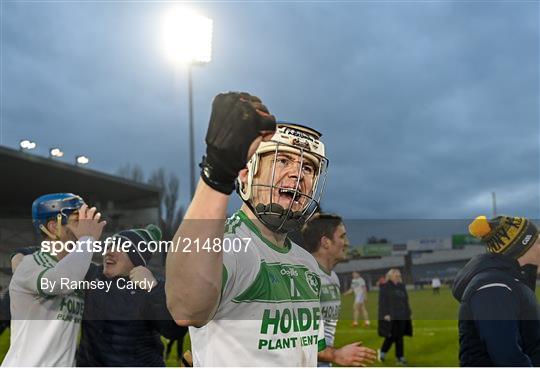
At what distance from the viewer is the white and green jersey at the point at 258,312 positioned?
6.96 feet

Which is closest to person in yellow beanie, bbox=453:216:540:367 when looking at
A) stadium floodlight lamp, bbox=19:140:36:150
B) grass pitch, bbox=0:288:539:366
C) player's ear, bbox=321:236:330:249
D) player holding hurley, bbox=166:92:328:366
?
player holding hurley, bbox=166:92:328:366

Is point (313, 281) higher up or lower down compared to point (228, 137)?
lower down

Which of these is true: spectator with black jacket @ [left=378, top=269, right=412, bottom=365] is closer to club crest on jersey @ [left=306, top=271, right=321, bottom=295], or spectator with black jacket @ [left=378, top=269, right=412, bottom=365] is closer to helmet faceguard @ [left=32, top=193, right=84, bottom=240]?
helmet faceguard @ [left=32, top=193, right=84, bottom=240]

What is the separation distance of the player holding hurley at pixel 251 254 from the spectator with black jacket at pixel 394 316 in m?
8.77

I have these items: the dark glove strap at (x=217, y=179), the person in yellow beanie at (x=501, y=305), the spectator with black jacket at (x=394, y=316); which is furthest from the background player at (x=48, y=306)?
the spectator with black jacket at (x=394, y=316)

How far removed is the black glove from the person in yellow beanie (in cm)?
282

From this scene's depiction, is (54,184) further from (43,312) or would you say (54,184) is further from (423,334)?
(43,312)

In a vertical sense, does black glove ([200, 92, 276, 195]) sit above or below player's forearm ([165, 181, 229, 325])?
above

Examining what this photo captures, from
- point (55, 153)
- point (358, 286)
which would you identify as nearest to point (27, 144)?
point (55, 153)

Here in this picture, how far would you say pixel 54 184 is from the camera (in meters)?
25.4

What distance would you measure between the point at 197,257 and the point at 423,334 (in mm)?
Result: 15179

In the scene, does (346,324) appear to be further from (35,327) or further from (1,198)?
(1,198)

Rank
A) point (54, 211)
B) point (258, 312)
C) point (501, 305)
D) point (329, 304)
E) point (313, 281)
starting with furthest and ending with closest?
1. point (329, 304)
2. point (54, 211)
3. point (501, 305)
4. point (313, 281)
5. point (258, 312)

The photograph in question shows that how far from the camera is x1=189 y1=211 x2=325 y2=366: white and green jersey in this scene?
212cm
